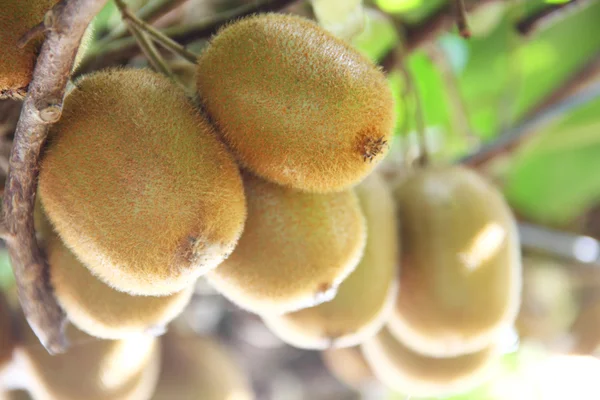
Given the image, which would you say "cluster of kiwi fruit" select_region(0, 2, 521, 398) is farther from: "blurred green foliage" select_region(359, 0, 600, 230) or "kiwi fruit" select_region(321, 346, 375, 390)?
"blurred green foliage" select_region(359, 0, 600, 230)

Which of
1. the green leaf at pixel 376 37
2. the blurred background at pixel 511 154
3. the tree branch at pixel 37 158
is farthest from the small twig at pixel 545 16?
the tree branch at pixel 37 158

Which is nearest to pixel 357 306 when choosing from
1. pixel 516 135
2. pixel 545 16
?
pixel 545 16

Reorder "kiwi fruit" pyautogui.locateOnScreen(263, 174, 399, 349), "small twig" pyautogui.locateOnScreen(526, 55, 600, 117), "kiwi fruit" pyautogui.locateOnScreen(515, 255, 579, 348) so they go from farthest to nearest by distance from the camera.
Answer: "kiwi fruit" pyautogui.locateOnScreen(515, 255, 579, 348) → "small twig" pyautogui.locateOnScreen(526, 55, 600, 117) → "kiwi fruit" pyautogui.locateOnScreen(263, 174, 399, 349)

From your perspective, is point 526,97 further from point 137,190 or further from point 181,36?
point 137,190

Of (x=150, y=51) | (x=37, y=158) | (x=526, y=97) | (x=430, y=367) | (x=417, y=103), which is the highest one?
(x=526, y=97)

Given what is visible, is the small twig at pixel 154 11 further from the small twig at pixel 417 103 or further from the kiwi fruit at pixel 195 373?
the kiwi fruit at pixel 195 373

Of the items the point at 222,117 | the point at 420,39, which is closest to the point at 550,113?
the point at 420,39

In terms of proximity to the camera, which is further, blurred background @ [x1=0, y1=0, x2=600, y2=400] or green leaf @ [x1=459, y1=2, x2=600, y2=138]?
green leaf @ [x1=459, y1=2, x2=600, y2=138]

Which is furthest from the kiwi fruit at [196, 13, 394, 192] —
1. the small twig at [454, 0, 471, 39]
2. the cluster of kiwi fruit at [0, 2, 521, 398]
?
the small twig at [454, 0, 471, 39]
